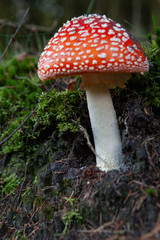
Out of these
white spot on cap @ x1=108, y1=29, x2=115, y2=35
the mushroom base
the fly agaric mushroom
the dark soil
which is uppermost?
white spot on cap @ x1=108, y1=29, x2=115, y2=35

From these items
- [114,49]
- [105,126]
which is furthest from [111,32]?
[105,126]

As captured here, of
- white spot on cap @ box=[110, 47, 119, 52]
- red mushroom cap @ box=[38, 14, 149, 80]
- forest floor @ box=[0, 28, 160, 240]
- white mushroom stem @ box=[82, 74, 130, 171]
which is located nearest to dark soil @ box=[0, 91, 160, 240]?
forest floor @ box=[0, 28, 160, 240]

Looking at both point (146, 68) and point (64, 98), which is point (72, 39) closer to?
point (146, 68)

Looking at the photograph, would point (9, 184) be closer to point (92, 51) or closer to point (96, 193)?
point (96, 193)

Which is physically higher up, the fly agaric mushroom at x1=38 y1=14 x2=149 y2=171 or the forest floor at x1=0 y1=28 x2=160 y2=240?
the fly agaric mushroom at x1=38 y1=14 x2=149 y2=171

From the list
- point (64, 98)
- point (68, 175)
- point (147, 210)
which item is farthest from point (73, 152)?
point (147, 210)

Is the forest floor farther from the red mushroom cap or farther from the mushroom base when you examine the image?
the red mushroom cap

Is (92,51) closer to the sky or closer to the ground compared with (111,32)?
closer to the ground
